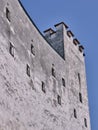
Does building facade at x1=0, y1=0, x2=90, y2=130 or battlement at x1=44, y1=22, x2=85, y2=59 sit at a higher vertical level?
battlement at x1=44, y1=22, x2=85, y2=59

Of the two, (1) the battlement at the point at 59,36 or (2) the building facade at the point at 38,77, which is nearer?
(2) the building facade at the point at 38,77

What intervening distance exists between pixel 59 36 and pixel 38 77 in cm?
570

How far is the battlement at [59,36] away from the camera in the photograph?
2295cm

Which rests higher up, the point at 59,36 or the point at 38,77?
the point at 59,36

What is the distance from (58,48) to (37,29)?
366 cm

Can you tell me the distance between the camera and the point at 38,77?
18.3 metres

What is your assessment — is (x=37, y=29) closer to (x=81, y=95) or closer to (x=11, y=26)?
(x=11, y=26)

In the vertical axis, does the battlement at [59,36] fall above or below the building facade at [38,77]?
above

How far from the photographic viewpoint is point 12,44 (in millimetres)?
15984

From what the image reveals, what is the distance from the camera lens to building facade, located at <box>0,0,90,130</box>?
15.2m

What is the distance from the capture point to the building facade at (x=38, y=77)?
1519 cm

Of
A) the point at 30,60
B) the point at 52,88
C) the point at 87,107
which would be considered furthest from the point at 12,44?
the point at 87,107

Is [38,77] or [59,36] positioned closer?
[38,77]

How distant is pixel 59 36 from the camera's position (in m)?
23.4
